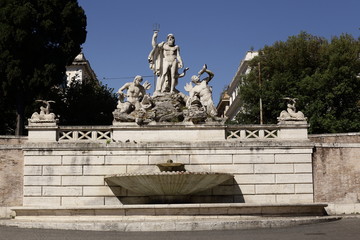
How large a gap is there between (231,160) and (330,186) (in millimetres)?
4570

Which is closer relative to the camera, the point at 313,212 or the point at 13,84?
the point at 313,212

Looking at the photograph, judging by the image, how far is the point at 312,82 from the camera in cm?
3722

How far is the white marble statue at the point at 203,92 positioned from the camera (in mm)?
25614

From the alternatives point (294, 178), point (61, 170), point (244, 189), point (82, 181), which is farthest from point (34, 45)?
point (294, 178)

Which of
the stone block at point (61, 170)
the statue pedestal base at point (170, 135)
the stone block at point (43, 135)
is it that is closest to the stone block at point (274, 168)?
the statue pedestal base at point (170, 135)

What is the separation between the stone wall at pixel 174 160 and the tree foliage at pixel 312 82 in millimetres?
11361

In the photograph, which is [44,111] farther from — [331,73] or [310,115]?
[331,73]

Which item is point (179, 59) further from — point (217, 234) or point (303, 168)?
point (217, 234)

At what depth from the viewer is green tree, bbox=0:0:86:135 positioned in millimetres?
32875

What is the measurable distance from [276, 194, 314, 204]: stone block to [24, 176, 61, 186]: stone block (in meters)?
9.72

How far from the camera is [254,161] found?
24422 millimetres

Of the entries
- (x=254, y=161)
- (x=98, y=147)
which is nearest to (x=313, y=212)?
(x=254, y=161)

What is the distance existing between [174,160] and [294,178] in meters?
5.37

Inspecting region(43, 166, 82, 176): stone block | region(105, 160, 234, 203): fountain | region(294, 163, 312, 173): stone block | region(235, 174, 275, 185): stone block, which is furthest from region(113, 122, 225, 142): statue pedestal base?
region(294, 163, 312, 173): stone block
